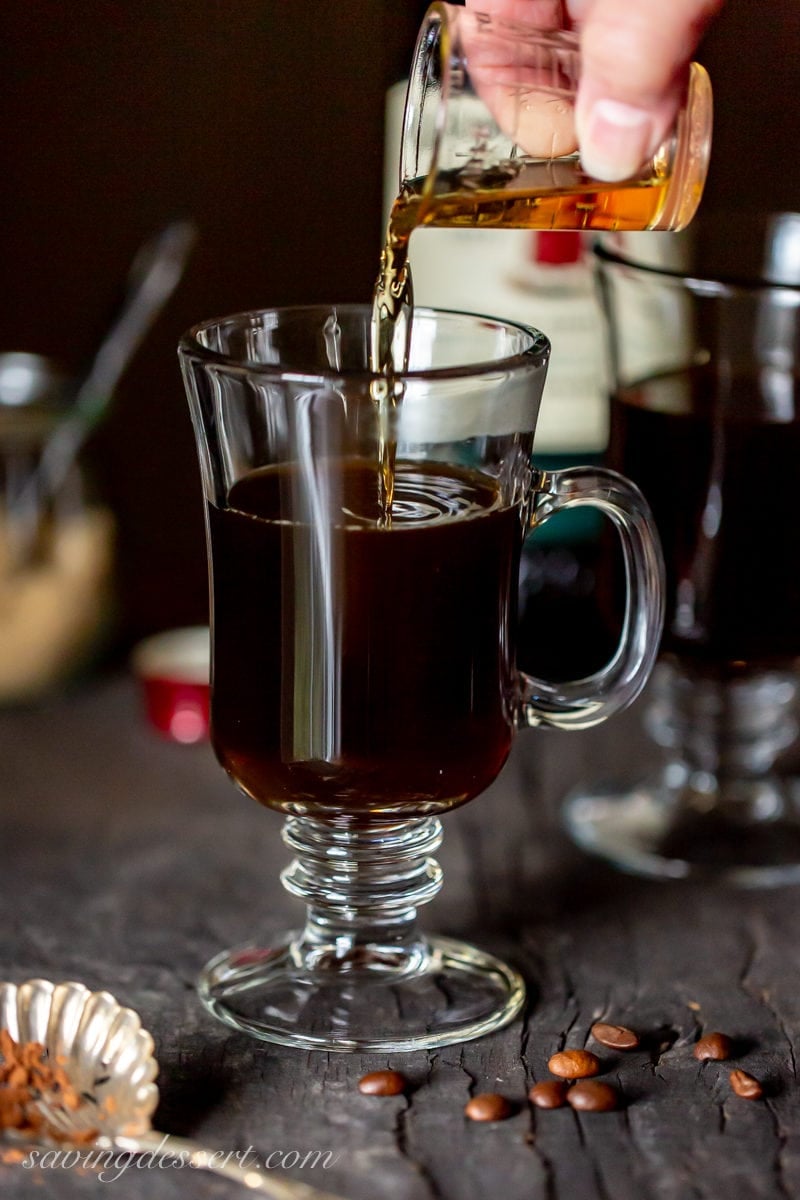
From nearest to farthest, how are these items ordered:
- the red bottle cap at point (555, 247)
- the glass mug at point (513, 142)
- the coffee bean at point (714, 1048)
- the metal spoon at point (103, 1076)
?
1. the metal spoon at point (103, 1076)
2. the glass mug at point (513, 142)
3. the coffee bean at point (714, 1048)
4. the red bottle cap at point (555, 247)

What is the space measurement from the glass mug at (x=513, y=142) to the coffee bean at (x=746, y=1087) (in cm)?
55

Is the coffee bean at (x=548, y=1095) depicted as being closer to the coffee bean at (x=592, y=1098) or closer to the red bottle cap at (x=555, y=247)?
the coffee bean at (x=592, y=1098)

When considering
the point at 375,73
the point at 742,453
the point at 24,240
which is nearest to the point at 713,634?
the point at 742,453

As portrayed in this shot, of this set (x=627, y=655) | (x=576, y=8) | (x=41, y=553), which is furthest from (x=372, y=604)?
(x=41, y=553)

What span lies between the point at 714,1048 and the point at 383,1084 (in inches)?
8.8

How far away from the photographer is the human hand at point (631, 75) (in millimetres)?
931

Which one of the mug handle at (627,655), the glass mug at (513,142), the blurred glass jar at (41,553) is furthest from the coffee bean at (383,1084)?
the blurred glass jar at (41,553)

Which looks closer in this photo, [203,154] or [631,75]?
[631,75]

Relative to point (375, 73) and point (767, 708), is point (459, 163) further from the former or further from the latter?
point (375, 73)

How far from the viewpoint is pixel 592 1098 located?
3.20 ft

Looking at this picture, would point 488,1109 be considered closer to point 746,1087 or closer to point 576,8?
point 746,1087

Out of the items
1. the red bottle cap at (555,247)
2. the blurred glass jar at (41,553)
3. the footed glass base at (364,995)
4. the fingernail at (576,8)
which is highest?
the fingernail at (576,8)

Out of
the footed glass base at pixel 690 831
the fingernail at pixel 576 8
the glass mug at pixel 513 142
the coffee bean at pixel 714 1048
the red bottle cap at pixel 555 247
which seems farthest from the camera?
the red bottle cap at pixel 555 247

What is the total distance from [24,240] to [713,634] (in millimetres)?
923
